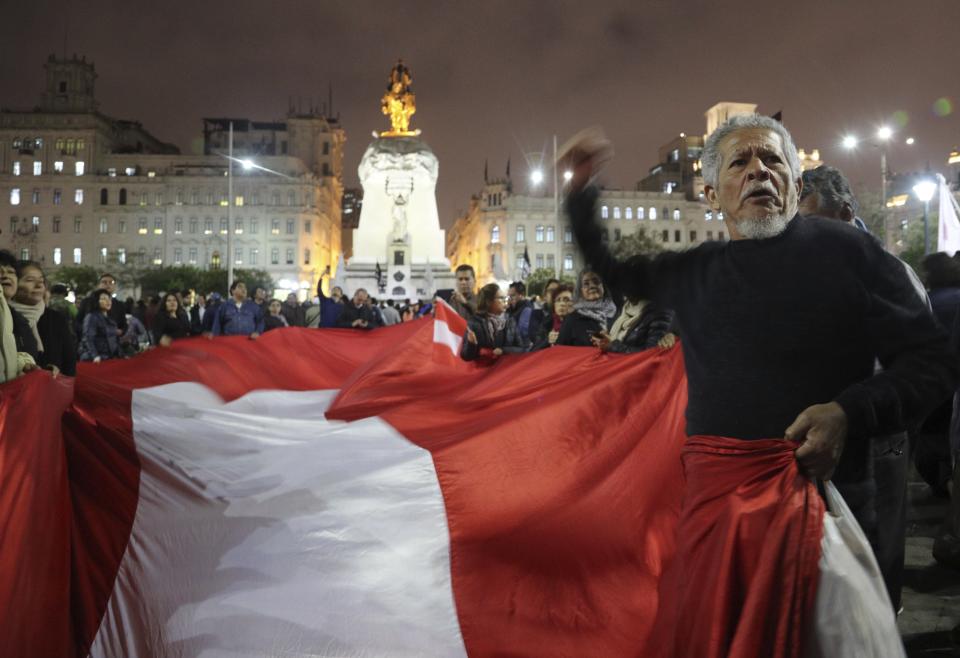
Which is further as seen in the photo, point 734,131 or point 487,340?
point 487,340

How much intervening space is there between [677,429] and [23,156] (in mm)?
112092

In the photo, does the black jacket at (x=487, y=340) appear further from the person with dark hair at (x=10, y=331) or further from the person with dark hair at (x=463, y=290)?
the person with dark hair at (x=10, y=331)

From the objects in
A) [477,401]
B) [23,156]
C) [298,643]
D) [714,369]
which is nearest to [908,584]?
[477,401]

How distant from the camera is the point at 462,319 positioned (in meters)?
8.91

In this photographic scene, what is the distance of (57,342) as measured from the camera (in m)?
6.15

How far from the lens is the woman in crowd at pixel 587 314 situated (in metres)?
7.00

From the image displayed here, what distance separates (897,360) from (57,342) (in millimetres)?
6210

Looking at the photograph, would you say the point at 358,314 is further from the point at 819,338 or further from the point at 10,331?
the point at 819,338

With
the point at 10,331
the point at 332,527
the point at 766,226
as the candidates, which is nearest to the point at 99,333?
the point at 10,331

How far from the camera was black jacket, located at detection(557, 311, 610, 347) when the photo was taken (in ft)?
22.8

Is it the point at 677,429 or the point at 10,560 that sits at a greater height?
the point at 677,429

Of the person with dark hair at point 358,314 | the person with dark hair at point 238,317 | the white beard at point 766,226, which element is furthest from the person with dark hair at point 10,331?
the person with dark hair at point 358,314

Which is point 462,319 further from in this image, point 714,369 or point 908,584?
point 714,369

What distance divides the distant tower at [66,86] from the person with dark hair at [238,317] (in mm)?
103906
